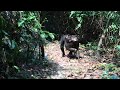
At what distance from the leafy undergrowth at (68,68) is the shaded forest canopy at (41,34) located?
0.08m

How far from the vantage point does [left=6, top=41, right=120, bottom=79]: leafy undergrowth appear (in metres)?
4.32

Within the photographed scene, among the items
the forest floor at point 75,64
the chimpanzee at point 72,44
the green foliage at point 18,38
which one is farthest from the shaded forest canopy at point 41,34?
the chimpanzee at point 72,44

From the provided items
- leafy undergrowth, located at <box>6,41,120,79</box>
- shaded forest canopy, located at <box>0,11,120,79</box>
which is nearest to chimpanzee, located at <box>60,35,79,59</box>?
leafy undergrowth, located at <box>6,41,120,79</box>

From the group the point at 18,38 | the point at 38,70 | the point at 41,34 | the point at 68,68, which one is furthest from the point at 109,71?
the point at 18,38

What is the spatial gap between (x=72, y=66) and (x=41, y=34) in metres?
0.79

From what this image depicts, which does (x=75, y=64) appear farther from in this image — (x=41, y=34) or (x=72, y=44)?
(x=41, y=34)

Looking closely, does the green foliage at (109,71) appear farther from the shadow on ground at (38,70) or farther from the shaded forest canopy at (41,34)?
the shadow on ground at (38,70)

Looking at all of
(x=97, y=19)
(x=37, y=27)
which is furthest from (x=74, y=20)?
(x=37, y=27)

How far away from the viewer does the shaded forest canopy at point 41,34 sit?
171 inches

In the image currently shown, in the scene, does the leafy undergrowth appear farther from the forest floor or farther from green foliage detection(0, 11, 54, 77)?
green foliage detection(0, 11, 54, 77)
